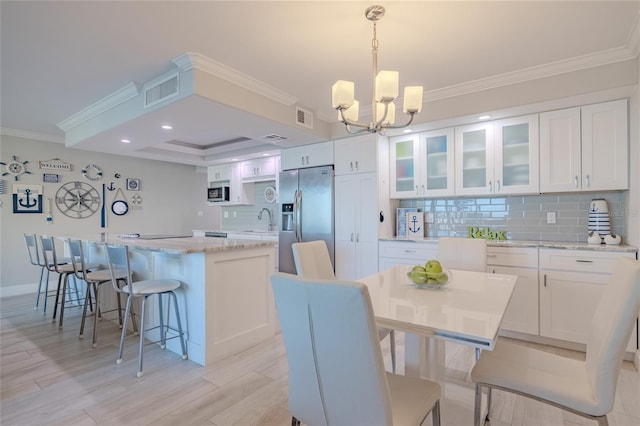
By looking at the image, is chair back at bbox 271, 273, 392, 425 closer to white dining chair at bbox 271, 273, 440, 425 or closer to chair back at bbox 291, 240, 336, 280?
white dining chair at bbox 271, 273, 440, 425

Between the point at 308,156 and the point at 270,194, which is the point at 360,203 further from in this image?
the point at 270,194

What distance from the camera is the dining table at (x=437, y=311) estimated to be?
112 cm

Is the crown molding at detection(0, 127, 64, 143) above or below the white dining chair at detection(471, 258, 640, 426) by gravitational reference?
above

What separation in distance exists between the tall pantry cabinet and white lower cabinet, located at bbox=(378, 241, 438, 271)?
104 millimetres

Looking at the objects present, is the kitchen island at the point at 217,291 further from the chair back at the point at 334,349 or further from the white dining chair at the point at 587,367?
the white dining chair at the point at 587,367

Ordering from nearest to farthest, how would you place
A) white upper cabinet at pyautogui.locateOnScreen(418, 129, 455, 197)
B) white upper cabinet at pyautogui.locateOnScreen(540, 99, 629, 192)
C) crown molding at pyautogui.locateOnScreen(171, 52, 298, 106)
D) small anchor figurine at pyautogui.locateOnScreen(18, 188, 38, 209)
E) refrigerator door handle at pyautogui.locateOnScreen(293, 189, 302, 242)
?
crown molding at pyautogui.locateOnScreen(171, 52, 298, 106) < white upper cabinet at pyautogui.locateOnScreen(540, 99, 629, 192) < white upper cabinet at pyautogui.locateOnScreen(418, 129, 455, 197) < refrigerator door handle at pyautogui.locateOnScreen(293, 189, 302, 242) < small anchor figurine at pyautogui.locateOnScreen(18, 188, 38, 209)

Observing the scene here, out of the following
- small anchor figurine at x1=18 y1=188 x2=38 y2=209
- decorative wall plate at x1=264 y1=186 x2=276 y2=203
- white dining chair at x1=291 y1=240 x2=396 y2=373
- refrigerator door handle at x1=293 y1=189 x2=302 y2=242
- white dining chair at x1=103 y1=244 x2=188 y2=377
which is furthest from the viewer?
decorative wall plate at x1=264 y1=186 x2=276 y2=203

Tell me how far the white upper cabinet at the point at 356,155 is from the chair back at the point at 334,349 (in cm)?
298

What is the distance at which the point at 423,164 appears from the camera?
12.1 ft

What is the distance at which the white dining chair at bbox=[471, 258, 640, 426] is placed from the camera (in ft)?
3.68

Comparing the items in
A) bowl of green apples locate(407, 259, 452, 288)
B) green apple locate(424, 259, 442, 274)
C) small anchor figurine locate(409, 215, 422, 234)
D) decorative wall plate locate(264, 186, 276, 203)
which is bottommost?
bowl of green apples locate(407, 259, 452, 288)

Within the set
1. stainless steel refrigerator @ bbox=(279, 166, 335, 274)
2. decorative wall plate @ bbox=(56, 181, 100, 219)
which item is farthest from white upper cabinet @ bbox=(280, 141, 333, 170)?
decorative wall plate @ bbox=(56, 181, 100, 219)

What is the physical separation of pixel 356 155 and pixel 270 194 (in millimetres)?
2230

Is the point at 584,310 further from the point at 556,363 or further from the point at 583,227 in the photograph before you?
the point at 556,363
